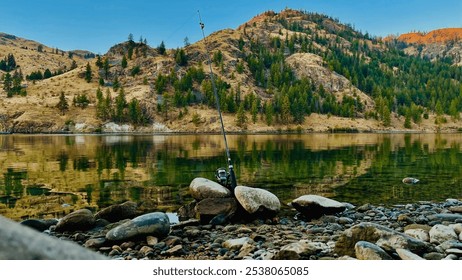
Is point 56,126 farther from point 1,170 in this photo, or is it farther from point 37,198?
point 37,198

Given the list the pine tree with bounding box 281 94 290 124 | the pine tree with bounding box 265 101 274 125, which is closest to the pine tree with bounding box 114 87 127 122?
the pine tree with bounding box 265 101 274 125

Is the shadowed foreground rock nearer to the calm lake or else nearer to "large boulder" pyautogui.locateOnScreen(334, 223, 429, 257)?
"large boulder" pyautogui.locateOnScreen(334, 223, 429, 257)

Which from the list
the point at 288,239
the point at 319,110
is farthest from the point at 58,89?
the point at 288,239

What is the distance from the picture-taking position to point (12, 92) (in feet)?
436

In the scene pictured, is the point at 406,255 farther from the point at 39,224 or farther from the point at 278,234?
the point at 39,224

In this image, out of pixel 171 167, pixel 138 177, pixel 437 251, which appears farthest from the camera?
pixel 171 167

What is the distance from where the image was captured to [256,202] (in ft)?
38.5

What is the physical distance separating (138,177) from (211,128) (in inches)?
4027

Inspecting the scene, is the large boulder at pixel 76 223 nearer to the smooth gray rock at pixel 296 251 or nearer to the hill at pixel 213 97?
the smooth gray rock at pixel 296 251

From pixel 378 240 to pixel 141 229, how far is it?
5.45m

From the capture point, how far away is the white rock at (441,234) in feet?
25.8

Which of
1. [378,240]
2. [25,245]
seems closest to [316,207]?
[378,240]

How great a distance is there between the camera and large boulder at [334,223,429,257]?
696cm

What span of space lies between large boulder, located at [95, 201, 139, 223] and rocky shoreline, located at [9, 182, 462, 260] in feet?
0.10
